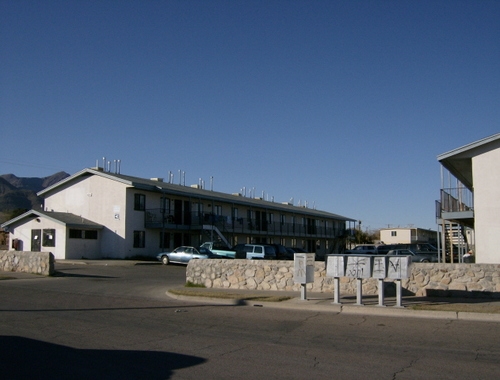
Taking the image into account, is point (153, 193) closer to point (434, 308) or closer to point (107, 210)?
point (107, 210)

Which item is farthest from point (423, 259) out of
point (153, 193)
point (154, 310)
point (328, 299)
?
point (154, 310)

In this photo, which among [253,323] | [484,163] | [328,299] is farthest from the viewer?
[484,163]

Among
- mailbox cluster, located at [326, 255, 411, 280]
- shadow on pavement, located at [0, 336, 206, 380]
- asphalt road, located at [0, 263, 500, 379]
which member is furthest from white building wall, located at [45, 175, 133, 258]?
shadow on pavement, located at [0, 336, 206, 380]

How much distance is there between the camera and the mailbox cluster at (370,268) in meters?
14.4

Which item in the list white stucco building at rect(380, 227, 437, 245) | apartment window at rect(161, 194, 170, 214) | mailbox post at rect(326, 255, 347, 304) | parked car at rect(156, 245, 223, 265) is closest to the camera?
mailbox post at rect(326, 255, 347, 304)

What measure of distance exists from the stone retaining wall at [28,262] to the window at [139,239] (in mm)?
14072

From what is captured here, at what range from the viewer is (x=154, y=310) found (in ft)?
47.9

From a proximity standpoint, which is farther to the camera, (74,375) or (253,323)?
(253,323)

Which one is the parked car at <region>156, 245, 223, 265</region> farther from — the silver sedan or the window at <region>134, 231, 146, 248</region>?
the window at <region>134, 231, 146, 248</region>

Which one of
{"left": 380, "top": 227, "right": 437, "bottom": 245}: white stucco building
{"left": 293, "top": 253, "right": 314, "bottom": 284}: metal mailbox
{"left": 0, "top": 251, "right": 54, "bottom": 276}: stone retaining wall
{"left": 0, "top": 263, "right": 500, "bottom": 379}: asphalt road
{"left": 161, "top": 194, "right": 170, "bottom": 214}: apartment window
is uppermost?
{"left": 161, "top": 194, "right": 170, "bottom": 214}: apartment window

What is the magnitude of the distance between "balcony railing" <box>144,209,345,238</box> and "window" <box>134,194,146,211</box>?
56cm

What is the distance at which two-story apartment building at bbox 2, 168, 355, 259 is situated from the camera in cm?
4081

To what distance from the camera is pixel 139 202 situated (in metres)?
42.8

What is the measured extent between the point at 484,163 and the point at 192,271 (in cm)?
1301
